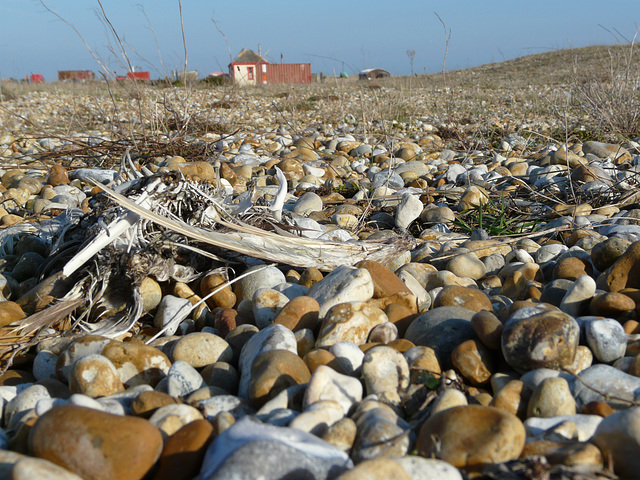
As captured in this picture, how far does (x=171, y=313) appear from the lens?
222 cm

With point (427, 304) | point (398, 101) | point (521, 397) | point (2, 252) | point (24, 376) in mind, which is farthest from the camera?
point (398, 101)

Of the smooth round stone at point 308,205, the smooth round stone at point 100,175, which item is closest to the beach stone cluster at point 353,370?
the smooth round stone at point 308,205

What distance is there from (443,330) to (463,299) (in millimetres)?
340

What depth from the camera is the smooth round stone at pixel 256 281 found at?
2.36m

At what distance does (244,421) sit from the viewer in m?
1.24

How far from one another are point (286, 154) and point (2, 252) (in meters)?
3.49

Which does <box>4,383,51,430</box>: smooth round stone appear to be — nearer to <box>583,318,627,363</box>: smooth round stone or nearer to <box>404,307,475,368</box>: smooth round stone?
<box>404,307,475,368</box>: smooth round stone

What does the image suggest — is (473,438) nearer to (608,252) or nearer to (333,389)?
(333,389)

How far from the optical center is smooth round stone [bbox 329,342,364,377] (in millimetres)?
1660

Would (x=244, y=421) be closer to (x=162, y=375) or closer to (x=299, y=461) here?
(x=299, y=461)

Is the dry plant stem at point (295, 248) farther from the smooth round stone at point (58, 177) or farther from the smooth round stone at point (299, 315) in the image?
the smooth round stone at point (58, 177)

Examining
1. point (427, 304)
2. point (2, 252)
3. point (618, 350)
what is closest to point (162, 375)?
point (427, 304)

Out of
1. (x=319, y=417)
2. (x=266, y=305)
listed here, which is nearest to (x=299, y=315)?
(x=266, y=305)

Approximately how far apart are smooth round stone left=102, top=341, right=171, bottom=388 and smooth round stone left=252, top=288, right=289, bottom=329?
433mm
